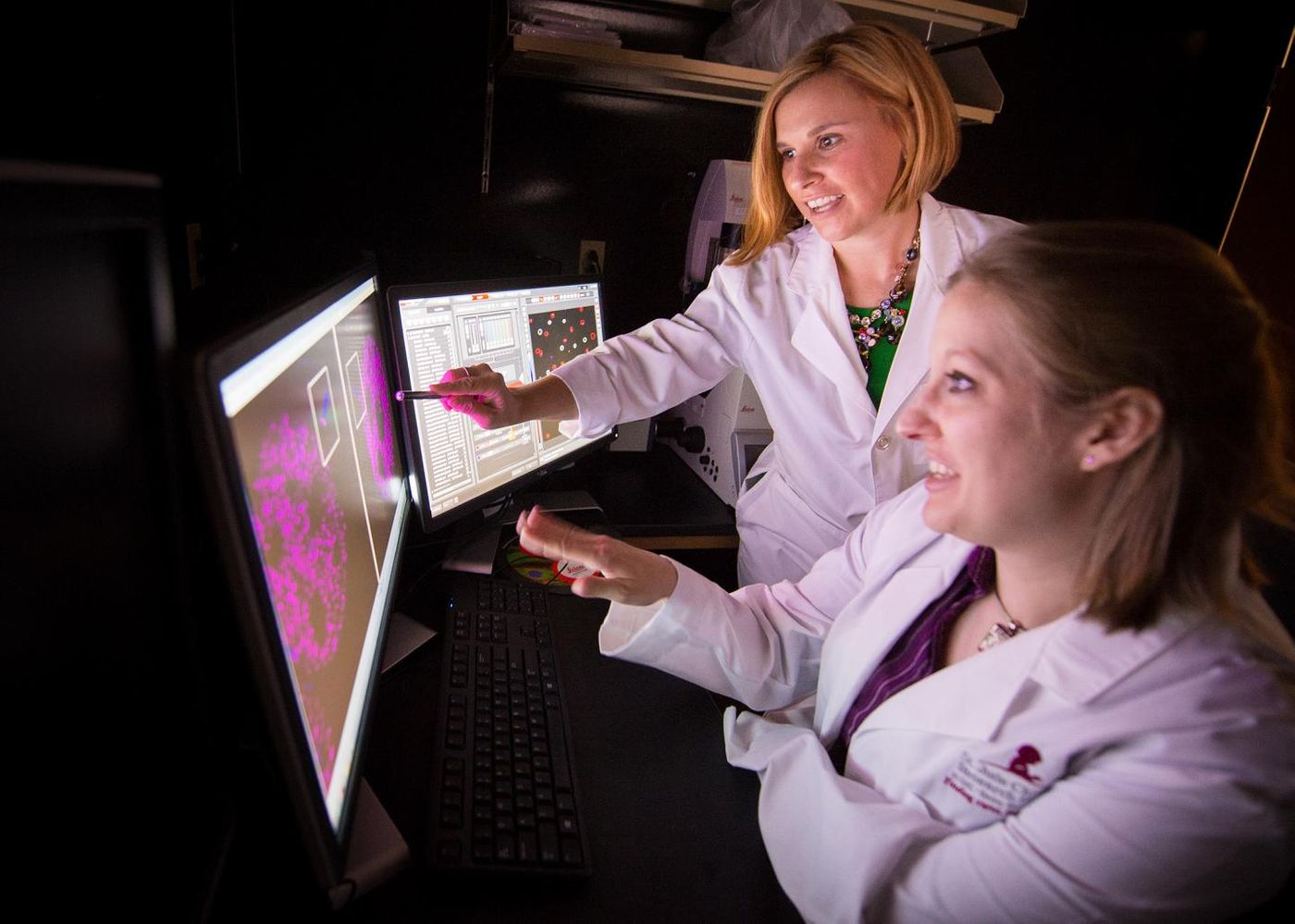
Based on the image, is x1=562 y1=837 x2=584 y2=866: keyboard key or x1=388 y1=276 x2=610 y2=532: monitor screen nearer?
x1=562 y1=837 x2=584 y2=866: keyboard key

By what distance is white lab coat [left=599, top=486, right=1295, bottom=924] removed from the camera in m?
0.65

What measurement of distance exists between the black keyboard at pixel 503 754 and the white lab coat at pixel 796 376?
0.50m

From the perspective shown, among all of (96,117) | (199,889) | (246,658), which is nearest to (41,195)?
(246,658)

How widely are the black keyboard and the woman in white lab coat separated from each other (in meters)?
0.43

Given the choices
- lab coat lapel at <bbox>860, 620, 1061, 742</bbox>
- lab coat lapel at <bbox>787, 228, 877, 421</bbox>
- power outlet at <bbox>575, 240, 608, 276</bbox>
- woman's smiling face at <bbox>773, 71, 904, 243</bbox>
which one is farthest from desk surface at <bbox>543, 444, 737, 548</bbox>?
lab coat lapel at <bbox>860, 620, 1061, 742</bbox>

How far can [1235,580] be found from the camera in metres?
0.76

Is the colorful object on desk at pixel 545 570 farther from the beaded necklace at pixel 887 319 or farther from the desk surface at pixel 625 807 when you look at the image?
the beaded necklace at pixel 887 319

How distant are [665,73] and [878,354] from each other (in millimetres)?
733

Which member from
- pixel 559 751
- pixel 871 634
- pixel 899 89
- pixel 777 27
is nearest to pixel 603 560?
pixel 559 751

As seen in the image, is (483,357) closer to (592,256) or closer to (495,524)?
(495,524)

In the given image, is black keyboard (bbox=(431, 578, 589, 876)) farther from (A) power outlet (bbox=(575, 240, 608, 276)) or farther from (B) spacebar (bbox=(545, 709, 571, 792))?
(A) power outlet (bbox=(575, 240, 608, 276))

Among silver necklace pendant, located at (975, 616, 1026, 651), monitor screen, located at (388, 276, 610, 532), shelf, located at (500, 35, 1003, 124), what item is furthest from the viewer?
shelf, located at (500, 35, 1003, 124)

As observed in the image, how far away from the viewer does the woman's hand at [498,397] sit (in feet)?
3.86

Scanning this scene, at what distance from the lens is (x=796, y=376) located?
1.54 m
